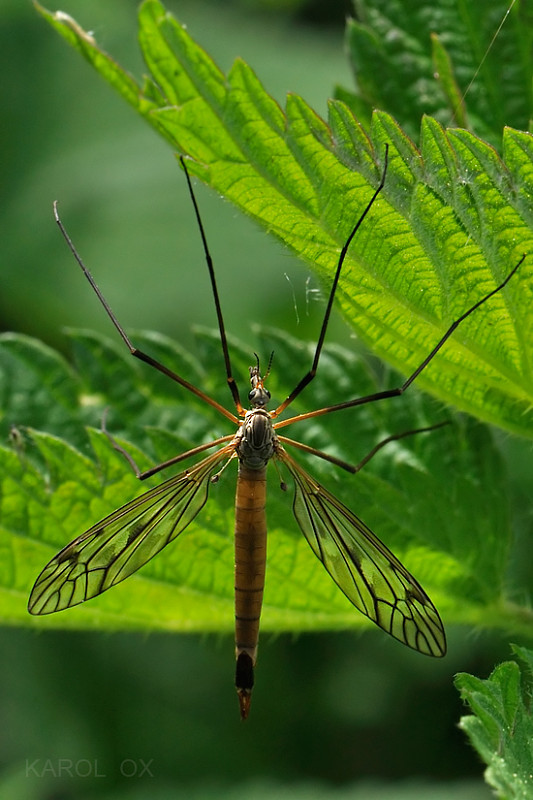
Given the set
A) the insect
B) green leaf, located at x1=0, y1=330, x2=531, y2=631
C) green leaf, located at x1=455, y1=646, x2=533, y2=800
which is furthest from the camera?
green leaf, located at x1=0, y1=330, x2=531, y2=631

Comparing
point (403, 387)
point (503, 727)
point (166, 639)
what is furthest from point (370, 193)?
point (166, 639)

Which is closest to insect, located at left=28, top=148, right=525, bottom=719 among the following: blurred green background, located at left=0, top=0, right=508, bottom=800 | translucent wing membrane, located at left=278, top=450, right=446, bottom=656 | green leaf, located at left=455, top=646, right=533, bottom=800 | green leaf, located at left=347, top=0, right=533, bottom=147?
translucent wing membrane, located at left=278, top=450, right=446, bottom=656

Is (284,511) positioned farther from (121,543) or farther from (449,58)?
(449,58)

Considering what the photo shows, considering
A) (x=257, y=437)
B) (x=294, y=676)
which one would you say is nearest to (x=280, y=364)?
(x=257, y=437)

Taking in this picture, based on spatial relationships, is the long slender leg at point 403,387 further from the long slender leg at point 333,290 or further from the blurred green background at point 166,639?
the blurred green background at point 166,639

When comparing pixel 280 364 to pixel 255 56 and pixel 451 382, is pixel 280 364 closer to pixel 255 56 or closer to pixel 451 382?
pixel 451 382

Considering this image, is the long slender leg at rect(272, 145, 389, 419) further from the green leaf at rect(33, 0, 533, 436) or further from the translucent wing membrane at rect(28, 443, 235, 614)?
the translucent wing membrane at rect(28, 443, 235, 614)
